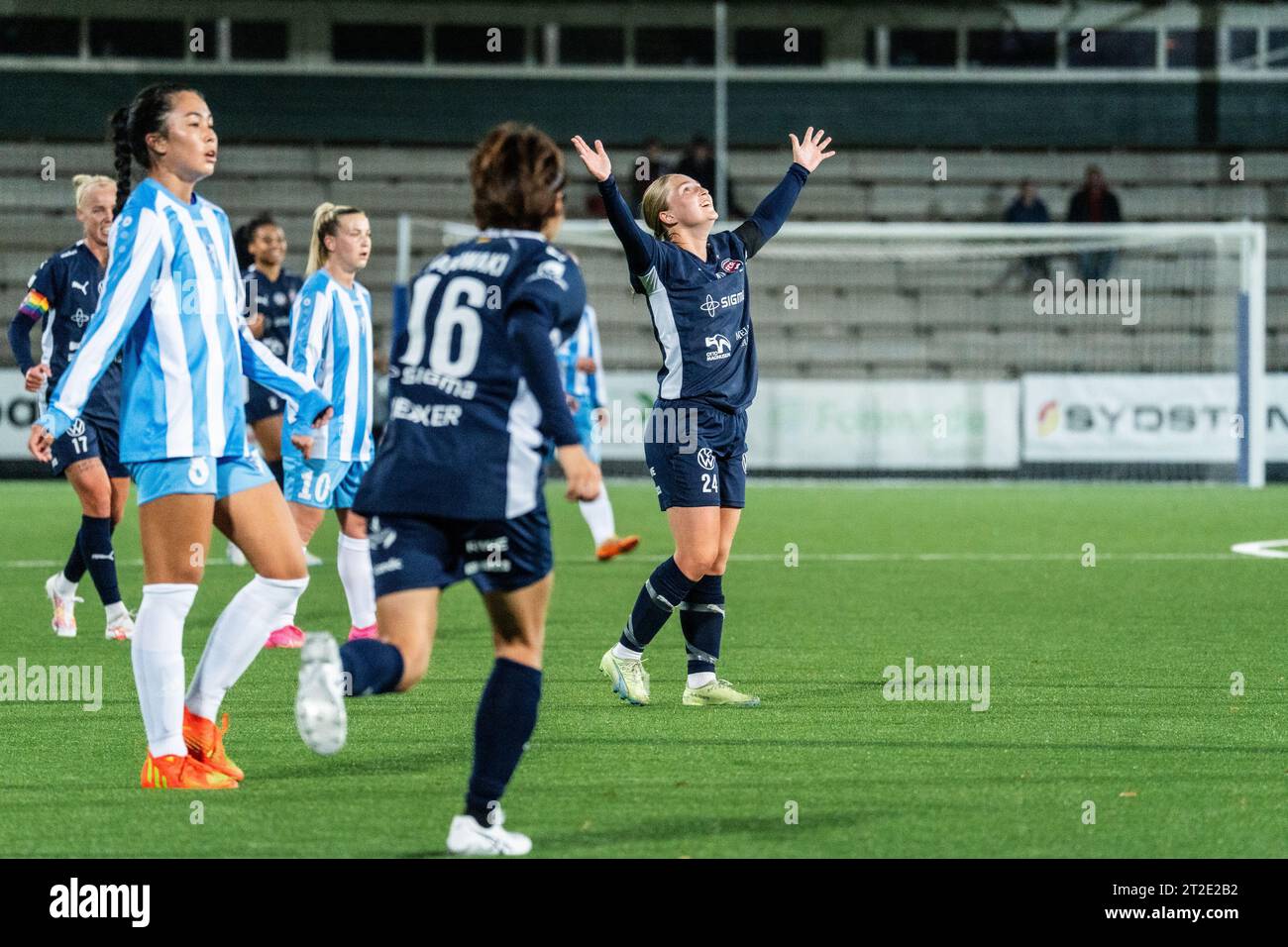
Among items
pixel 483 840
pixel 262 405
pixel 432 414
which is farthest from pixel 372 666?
pixel 262 405

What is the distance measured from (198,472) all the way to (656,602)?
2265mm

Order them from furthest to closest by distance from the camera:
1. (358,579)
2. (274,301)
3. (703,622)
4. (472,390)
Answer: (274,301) → (358,579) → (703,622) → (472,390)

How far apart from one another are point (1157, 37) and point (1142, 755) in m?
26.5

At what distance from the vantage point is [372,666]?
14.1 feet

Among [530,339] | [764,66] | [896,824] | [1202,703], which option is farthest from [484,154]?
[764,66]

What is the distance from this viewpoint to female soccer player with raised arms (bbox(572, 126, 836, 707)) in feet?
22.5

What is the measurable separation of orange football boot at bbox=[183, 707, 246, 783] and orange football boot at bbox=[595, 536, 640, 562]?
7658 mm

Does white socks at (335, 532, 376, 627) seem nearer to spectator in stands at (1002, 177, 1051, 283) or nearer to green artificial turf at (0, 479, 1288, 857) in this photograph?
green artificial turf at (0, 479, 1288, 857)

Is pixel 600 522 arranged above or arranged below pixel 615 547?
above

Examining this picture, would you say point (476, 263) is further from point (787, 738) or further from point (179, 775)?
point (787, 738)

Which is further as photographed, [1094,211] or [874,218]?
[874,218]

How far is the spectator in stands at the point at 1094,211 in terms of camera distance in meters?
25.1

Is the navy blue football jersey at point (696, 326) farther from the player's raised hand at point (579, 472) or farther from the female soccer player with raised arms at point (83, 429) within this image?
the female soccer player with raised arms at point (83, 429)

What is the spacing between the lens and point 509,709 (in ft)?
14.3
